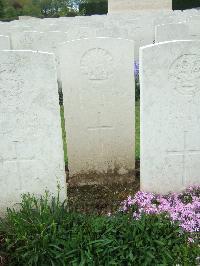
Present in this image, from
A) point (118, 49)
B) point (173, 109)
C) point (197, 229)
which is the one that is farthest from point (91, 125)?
point (197, 229)

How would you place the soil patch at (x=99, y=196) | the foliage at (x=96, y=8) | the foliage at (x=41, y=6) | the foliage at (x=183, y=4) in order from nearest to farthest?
1. the soil patch at (x=99, y=196)
2. the foliage at (x=183, y=4)
3. the foliage at (x=96, y=8)
4. the foliage at (x=41, y=6)

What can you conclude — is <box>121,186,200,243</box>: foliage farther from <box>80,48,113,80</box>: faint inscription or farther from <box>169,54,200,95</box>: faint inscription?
<box>80,48,113,80</box>: faint inscription

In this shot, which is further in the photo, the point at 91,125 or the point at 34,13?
the point at 34,13

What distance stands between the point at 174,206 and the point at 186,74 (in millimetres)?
1229

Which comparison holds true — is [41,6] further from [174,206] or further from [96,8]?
[174,206]

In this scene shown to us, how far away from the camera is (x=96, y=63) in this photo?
468 centimetres

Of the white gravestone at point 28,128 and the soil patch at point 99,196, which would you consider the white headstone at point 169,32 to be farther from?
the white gravestone at point 28,128

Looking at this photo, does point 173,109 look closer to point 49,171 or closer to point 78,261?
point 49,171

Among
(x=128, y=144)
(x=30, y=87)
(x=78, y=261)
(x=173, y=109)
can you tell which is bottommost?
(x=78, y=261)

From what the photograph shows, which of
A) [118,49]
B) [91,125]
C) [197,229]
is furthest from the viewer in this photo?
[91,125]

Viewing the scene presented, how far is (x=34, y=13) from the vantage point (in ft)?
112

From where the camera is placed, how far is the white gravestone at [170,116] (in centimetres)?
387

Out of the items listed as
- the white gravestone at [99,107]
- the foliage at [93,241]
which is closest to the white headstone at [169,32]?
the white gravestone at [99,107]

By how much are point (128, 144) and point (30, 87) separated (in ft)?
5.61
